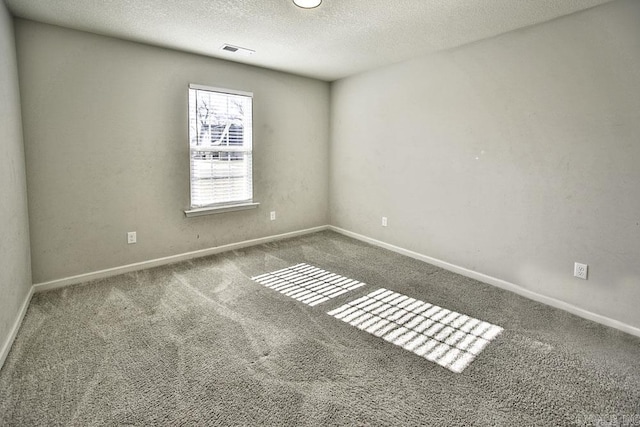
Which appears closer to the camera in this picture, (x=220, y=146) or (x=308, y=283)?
(x=308, y=283)

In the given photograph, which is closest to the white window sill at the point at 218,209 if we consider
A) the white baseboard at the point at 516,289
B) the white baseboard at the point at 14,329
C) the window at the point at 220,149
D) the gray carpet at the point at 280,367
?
the window at the point at 220,149

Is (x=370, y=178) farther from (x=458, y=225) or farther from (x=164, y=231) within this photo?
(x=164, y=231)

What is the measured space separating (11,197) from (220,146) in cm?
201

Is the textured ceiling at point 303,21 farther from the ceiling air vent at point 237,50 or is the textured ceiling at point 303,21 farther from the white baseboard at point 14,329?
the white baseboard at point 14,329

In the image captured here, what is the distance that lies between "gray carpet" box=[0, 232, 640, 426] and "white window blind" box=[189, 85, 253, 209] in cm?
137

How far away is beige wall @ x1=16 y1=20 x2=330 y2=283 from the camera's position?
2924mm

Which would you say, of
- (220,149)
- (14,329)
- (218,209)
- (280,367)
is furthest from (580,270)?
(14,329)

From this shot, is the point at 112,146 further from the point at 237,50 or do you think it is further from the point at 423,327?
the point at 423,327

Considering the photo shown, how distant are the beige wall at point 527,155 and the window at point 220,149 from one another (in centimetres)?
163

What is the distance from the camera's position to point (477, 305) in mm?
2828

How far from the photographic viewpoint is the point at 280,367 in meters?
1.98

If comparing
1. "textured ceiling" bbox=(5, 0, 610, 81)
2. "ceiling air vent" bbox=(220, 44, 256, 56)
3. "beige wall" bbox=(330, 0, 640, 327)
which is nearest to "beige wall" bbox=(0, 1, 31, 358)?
"textured ceiling" bbox=(5, 0, 610, 81)

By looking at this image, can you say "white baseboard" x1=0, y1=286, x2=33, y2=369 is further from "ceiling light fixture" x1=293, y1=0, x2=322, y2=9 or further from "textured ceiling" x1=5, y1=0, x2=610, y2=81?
"ceiling light fixture" x1=293, y1=0, x2=322, y2=9

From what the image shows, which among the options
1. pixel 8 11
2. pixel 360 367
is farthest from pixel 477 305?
pixel 8 11
